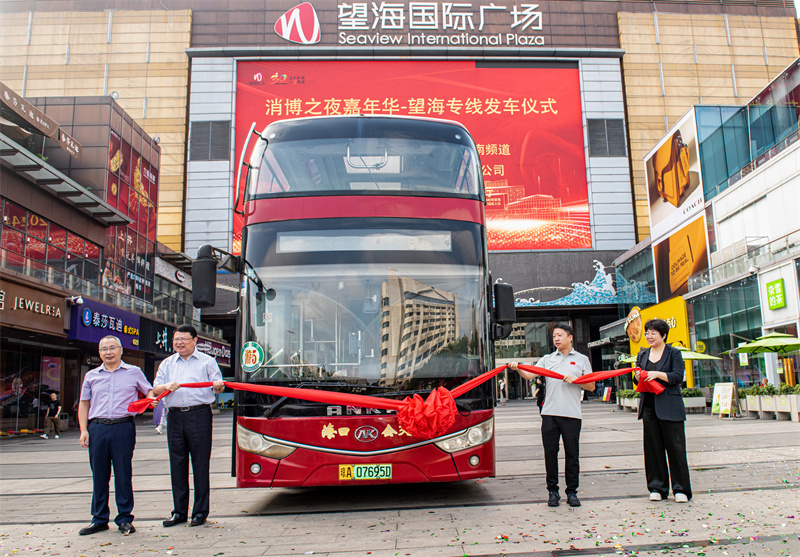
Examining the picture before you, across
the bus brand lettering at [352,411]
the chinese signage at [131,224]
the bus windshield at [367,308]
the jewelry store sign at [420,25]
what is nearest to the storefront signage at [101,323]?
the chinese signage at [131,224]

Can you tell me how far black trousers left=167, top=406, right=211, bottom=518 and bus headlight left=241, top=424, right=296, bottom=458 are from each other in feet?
1.15

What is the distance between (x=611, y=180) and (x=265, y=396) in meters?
45.0

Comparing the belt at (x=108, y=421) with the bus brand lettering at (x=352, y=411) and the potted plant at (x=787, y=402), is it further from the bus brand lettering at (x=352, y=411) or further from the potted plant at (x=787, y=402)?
the potted plant at (x=787, y=402)

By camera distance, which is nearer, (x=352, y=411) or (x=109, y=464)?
(x=109, y=464)

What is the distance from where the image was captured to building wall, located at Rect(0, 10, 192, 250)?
47.7m

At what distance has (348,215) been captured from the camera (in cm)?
628

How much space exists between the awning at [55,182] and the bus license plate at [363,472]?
701 inches

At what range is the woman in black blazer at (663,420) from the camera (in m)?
5.82

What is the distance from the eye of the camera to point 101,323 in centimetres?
2227

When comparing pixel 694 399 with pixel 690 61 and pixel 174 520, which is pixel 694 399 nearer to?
pixel 174 520

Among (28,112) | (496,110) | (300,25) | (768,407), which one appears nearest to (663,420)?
(768,407)

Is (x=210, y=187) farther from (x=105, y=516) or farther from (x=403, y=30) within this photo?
(x=105, y=516)

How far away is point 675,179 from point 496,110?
1733 cm

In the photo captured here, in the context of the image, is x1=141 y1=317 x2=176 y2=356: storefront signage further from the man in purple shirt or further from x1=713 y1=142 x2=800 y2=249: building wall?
x1=713 y1=142 x2=800 y2=249: building wall
